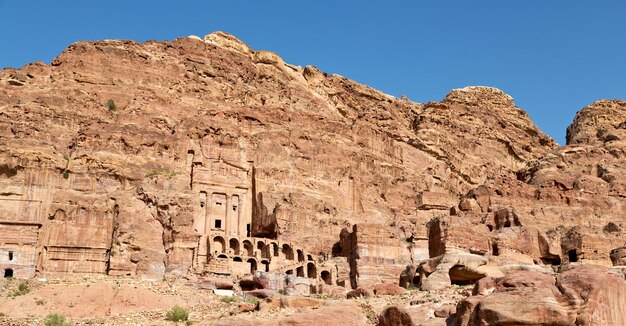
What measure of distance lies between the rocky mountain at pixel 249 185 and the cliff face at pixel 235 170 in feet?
0.62

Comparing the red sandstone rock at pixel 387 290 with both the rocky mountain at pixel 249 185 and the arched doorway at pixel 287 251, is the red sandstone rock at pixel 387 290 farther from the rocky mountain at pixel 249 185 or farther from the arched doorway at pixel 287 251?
the arched doorway at pixel 287 251

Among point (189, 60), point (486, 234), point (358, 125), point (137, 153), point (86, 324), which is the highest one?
point (189, 60)

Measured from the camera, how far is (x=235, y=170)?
8669 centimetres

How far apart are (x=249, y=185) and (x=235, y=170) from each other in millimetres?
2024

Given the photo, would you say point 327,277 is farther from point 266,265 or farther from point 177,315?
point 177,315

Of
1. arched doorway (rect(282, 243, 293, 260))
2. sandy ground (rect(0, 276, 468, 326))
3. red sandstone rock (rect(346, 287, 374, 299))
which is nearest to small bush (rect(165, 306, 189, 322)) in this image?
sandy ground (rect(0, 276, 468, 326))

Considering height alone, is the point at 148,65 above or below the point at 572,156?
above

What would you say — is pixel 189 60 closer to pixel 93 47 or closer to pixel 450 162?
pixel 93 47

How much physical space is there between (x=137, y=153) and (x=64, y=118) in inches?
312

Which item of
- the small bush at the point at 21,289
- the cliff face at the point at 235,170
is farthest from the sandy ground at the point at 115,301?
the cliff face at the point at 235,170

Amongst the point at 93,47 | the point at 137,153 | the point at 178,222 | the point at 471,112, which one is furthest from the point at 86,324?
the point at 471,112

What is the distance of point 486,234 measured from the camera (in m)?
73.6

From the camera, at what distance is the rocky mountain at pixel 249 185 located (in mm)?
69188

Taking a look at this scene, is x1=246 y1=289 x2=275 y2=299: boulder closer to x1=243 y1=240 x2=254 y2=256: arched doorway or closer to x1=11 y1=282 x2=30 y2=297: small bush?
x1=243 y1=240 x2=254 y2=256: arched doorway
